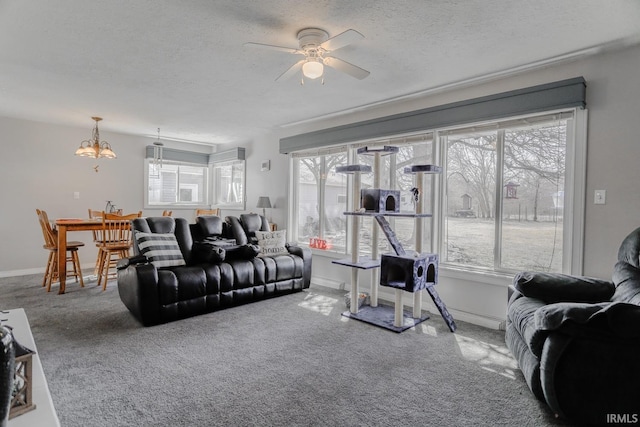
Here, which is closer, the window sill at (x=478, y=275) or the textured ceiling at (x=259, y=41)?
the textured ceiling at (x=259, y=41)

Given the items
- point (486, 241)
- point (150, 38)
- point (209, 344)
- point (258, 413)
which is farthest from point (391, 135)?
point (258, 413)

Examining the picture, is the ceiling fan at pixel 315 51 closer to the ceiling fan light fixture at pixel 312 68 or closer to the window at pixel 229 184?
the ceiling fan light fixture at pixel 312 68

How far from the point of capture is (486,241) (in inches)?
135

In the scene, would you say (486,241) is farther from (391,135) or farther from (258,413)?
(258,413)

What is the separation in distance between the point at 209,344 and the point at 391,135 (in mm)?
2968

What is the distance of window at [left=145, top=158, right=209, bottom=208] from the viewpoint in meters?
6.50

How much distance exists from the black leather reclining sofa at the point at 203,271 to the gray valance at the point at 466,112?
1.63 m

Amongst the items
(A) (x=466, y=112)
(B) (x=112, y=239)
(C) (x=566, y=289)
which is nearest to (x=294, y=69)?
(A) (x=466, y=112)

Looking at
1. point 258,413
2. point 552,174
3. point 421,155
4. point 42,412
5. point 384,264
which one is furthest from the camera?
point 421,155

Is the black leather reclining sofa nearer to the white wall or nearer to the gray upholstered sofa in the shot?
the white wall

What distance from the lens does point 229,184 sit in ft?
22.8

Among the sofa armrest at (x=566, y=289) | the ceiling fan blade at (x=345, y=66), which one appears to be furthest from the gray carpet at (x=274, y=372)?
the ceiling fan blade at (x=345, y=66)

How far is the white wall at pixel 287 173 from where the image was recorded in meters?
2.62

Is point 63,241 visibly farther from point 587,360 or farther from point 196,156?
point 587,360
